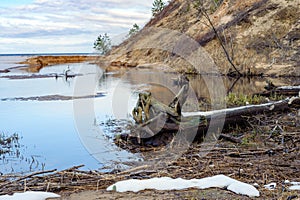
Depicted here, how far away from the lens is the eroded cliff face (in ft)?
96.0

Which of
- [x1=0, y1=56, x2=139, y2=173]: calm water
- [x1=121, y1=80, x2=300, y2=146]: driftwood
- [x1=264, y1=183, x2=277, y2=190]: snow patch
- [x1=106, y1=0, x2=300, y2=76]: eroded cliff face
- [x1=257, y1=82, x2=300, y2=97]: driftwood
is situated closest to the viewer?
[x1=264, y1=183, x2=277, y2=190]: snow patch

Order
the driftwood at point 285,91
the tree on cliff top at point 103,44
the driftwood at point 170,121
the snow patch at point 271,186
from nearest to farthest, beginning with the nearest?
the snow patch at point 271,186
the driftwood at point 170,121
the driftwood at point 285,91
the tree on cliff top at point 103,44

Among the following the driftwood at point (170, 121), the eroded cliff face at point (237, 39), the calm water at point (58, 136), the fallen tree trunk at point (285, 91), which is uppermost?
the eroded cliff face at point (237, 39)

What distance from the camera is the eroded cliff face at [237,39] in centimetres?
2927

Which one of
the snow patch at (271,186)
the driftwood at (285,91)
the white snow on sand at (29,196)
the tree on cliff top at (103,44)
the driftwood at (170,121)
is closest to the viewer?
the white snow on sand at (29,196)

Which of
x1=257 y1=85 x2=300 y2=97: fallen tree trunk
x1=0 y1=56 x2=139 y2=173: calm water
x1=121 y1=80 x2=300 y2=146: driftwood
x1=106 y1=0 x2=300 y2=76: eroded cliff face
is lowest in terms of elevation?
x1=0 y1=56 x2=139 y2=173: calm water

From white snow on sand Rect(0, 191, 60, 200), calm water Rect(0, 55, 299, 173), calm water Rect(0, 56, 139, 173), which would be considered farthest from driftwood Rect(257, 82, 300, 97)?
white snow on sand Rect(0, 191, 60, 200)

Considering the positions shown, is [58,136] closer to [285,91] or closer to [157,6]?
[285,91]

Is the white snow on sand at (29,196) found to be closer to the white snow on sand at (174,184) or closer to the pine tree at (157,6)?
the white snow on sand at (174,184)

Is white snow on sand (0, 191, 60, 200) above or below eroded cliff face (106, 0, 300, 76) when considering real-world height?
below

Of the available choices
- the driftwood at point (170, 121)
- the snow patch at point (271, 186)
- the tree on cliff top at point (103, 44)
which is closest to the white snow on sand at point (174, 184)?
the snow patch at point (271, 186)

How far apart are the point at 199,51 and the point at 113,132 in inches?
977

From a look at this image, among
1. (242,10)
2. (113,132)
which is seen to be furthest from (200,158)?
(242,10)

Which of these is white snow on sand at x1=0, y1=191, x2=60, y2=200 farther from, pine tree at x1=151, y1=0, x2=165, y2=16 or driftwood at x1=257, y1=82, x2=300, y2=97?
pine tree at x1=151, y1=0, x2=165, y2=16
